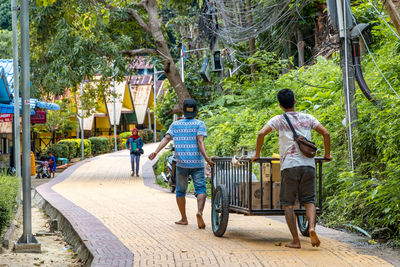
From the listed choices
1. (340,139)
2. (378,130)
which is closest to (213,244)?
(378,130)

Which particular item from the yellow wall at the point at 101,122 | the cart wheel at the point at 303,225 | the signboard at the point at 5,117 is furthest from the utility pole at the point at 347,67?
the yellow wall at the point at 101,122

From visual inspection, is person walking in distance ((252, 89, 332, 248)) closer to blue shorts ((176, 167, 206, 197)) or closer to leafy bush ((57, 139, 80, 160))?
blue shorts ((176, 167, 206, 197))

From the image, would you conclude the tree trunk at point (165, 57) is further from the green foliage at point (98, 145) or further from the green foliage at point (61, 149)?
the green foliage at point (98, 145)

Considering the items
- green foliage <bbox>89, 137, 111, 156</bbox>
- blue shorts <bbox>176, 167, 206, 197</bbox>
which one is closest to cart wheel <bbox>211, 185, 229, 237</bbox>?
blue shorts <bbox>176, 167, 206, 197</bbox>

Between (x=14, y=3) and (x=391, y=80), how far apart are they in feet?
29.7

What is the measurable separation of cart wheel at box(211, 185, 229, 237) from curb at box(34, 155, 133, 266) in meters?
1.27

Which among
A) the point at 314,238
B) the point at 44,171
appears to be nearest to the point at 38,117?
the point at 44,171

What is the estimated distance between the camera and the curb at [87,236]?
631 centimetres

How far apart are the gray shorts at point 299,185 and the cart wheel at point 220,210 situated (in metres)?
1.00

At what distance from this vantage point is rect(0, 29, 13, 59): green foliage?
4734 centimetres

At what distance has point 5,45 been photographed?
156ft

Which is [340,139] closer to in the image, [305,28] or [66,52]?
[66,52]

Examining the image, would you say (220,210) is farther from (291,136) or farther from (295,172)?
(291,136)

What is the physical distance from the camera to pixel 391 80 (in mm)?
10070
